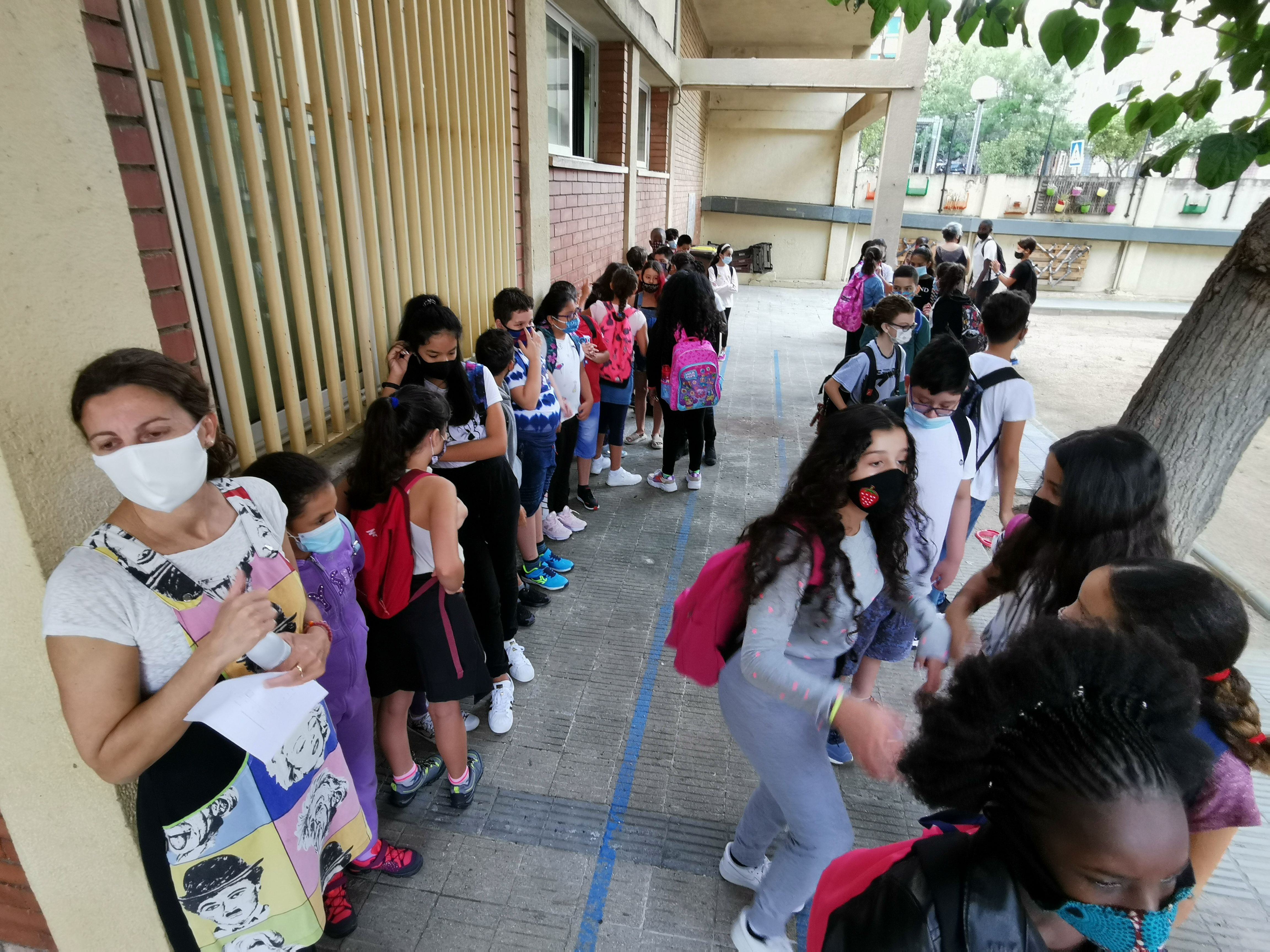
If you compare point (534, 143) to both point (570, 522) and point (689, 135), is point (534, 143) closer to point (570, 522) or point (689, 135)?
point (570, 522)

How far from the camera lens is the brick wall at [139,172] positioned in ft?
5.65

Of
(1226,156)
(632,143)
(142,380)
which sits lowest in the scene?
(142,380)

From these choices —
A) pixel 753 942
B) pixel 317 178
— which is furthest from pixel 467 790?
pixel 317 178

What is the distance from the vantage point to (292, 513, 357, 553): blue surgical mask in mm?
2020

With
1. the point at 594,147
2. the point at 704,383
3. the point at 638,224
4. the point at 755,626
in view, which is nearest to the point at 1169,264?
the point at 638,224

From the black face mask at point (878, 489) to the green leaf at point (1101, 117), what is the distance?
138cm

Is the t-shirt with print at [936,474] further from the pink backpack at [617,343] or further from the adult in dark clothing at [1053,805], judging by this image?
the pink backpack at [617,343]

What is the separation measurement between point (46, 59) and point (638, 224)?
954cm

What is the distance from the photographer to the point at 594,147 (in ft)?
26.8

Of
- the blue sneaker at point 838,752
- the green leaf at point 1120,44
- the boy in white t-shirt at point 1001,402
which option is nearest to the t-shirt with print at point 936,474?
the boy in white t-shirt at point 1001,402

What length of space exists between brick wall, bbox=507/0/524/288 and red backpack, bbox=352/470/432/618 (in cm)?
305

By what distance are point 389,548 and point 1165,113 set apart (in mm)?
2960

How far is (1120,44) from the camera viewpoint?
1.91 metres

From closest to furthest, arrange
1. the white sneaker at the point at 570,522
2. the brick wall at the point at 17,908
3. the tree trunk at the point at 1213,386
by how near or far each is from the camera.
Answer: the brick wall at the point at 17,908 → the tree trunk at the point at 1213,386 → the white sneaker at the point at 570,522
